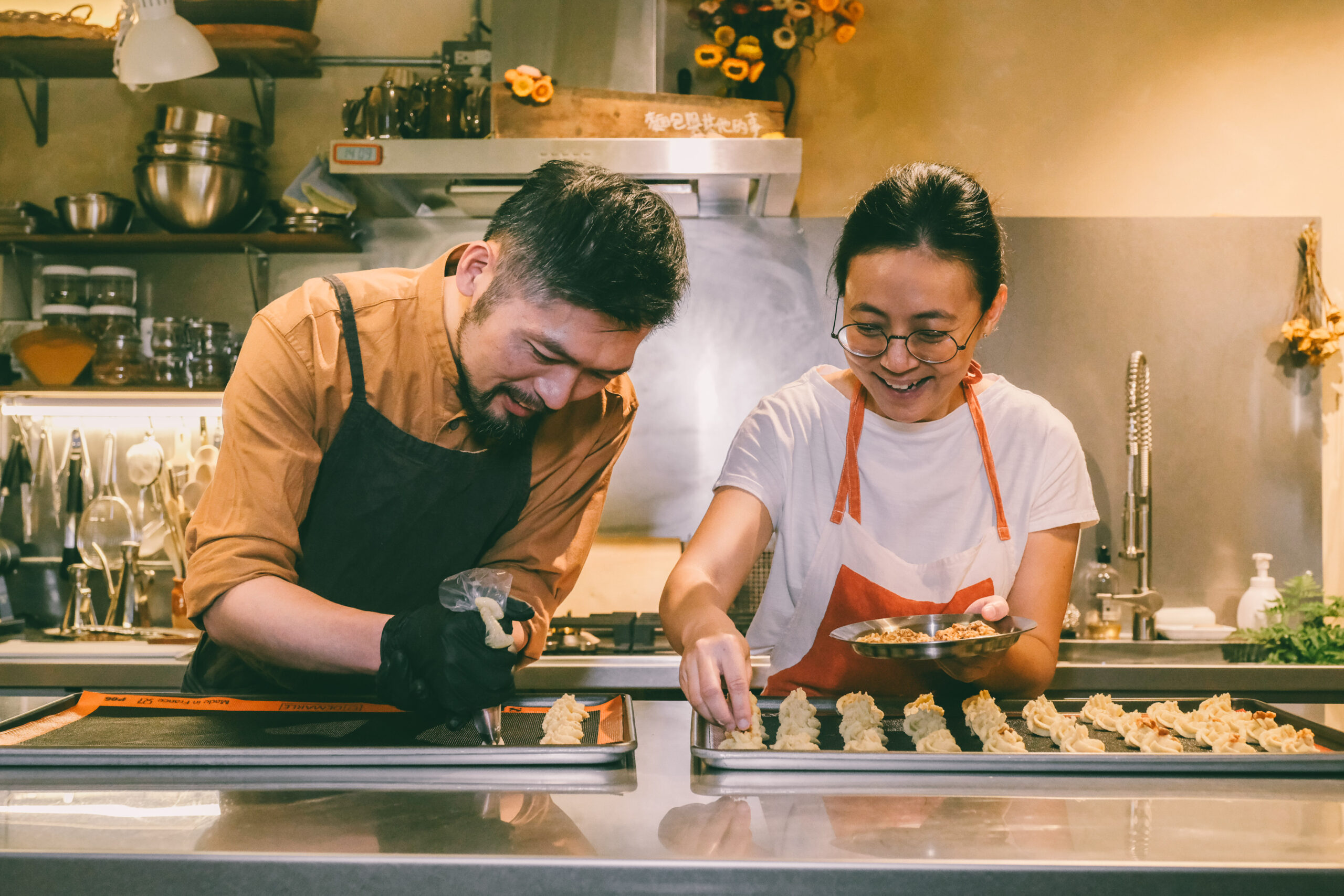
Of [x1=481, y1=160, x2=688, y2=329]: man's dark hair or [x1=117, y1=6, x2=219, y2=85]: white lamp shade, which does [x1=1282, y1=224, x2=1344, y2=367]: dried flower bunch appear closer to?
[x1=481, y1=160, x2=688, y2=329]: man's dark hair

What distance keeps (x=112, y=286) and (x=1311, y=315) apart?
3.88 meters

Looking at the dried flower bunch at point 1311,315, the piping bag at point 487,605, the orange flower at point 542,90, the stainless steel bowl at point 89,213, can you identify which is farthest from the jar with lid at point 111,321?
the dried flower bunch at point 1311,315

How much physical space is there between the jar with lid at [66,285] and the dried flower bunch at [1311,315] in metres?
3.86

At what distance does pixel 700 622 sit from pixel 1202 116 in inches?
113

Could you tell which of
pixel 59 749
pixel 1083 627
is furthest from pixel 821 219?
pixel 59 749

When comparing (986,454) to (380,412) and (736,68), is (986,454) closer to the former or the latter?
(380,412)

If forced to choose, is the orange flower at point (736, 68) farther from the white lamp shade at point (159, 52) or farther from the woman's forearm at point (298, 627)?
the woman's forearm at point (298, 627)

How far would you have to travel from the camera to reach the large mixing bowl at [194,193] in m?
2.96

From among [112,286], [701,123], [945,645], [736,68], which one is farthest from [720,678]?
[112,286]

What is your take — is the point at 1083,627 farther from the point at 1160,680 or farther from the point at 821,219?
the point at 821,219

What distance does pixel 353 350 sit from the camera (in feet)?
4.69

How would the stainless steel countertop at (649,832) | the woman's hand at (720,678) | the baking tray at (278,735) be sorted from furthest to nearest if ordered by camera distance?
1. the woman's hand at (720,678)
2. the baking tray at (278,735)
3. the stainless steel countertop at (649,832)

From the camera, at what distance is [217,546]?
129 centimetres

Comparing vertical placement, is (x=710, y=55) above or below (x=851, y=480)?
above
